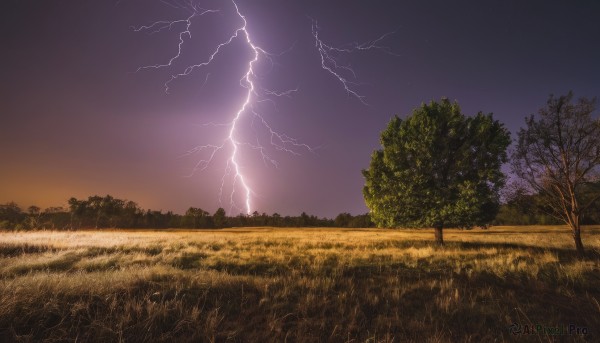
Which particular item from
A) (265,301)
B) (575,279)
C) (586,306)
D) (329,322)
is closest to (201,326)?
(265,301)

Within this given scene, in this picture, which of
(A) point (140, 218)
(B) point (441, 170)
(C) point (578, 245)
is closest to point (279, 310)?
(C) point (578, 245)

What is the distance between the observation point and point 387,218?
2180 cm

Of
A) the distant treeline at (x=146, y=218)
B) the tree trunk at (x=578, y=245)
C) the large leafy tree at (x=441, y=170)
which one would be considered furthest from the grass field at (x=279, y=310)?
the distant treeline at (x=146, y=218)

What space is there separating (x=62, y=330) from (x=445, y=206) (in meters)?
19.9

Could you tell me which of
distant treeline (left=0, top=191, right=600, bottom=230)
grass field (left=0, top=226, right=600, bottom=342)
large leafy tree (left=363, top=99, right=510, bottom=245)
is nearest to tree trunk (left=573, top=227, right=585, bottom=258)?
large leafy tree (left=363, top=99, right=510, bottom=245)

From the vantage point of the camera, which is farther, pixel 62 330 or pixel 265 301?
pixel 265 301

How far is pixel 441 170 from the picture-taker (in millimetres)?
20609

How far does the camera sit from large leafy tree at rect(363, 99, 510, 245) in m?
19.2

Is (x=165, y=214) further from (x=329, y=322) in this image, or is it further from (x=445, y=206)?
(x=329, y=322)

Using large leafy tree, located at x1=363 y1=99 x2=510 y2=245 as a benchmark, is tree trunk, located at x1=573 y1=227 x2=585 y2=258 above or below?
below

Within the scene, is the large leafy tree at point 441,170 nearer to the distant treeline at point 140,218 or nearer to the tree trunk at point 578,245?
the tree trunk at point 578,245

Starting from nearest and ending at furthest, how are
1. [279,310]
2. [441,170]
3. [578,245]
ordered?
[279,310], [578,245], [441,170]

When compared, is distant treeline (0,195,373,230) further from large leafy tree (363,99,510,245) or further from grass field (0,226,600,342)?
grass field (0,226,600,342)

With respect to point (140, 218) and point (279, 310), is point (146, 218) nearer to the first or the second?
point (140, 218)
